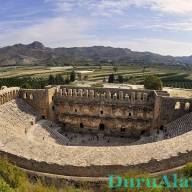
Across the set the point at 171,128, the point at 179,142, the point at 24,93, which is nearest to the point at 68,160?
the point at 179,142

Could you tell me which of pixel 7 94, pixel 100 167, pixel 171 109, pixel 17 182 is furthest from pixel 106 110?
pixel 17 182

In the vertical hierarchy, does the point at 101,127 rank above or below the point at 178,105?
below

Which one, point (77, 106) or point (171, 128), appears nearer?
point (171, 128)

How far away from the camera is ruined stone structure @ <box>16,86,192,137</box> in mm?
29156

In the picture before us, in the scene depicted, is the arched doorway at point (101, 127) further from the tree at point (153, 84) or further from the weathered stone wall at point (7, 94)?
the tree at point (153, 84)

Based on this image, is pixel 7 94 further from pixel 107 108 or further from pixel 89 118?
pixel 107 108

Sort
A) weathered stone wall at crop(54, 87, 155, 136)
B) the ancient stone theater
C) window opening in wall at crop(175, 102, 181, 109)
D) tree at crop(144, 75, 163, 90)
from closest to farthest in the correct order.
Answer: the ancient stone theater, window opening in wall at crop(175, 102, 181, 109), weathered stone wall at crop(54, 87, 155, 136), tree at crop(144, 75, 163, 90)

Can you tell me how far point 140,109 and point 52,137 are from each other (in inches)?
418

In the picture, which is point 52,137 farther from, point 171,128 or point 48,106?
point 171,128

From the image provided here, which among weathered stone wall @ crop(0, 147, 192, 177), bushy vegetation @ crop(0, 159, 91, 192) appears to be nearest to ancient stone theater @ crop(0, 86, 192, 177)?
weathered stone wall @ crop(0, 147, 192, 177)

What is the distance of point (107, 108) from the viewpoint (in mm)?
31297

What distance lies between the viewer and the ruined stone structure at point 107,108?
95.7 ft

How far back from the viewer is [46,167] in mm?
16625

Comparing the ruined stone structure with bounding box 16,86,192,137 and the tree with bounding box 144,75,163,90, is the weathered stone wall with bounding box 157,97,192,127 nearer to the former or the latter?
the ruined stone structure with bounding box 16,86,192,137
